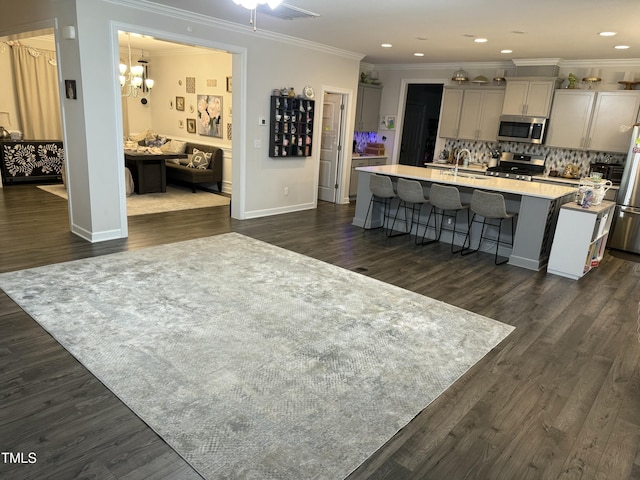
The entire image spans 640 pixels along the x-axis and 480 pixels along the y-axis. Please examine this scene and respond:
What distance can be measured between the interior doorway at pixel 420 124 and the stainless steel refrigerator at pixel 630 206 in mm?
4911

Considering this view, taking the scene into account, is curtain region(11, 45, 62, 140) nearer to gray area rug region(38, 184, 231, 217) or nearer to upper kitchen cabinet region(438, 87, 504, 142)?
gray area rug region(38, 184, 231, 217)

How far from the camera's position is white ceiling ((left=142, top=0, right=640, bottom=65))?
416cm

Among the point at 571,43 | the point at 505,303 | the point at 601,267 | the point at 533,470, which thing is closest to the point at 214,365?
the point at 533,470

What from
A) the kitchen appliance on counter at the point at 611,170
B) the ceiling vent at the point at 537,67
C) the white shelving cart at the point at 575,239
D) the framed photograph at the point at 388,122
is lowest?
the white shelving cart at the point at 575,239

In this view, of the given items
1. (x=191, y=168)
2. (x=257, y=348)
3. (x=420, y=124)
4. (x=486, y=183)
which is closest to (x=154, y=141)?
(x=191, y=168)

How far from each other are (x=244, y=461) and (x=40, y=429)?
107cm

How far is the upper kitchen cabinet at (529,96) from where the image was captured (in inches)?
276

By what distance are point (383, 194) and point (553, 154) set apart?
339cm

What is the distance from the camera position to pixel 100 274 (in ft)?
13.8

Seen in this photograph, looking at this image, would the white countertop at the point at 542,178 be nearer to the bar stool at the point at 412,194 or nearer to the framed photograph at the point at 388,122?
the framed photograph at the point at 388,122

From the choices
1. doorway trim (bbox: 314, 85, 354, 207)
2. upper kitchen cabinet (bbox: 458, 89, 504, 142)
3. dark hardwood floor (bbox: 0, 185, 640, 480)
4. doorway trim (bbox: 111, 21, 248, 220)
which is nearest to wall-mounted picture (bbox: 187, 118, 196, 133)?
doorway trim (bbox: 314, 85, 354, 207)

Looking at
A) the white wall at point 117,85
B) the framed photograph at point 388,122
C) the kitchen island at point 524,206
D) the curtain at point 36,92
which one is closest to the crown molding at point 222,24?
the white wall at point 117,85

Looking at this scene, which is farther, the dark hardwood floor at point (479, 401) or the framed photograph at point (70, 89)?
the framed photograph at point (70, 89)

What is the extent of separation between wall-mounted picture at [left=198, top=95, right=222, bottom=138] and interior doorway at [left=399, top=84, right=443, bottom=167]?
446 centimetres
